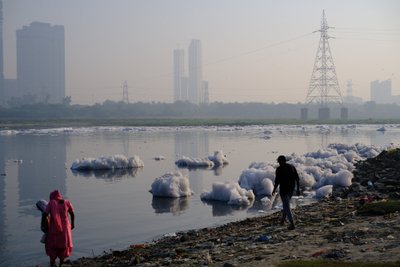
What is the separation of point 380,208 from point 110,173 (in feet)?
53.6

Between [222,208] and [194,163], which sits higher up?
[194,163]

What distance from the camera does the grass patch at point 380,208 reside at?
11938mm

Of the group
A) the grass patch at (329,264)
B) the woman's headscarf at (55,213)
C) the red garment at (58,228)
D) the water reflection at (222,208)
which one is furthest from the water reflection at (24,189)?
the grass patch at (329,264)

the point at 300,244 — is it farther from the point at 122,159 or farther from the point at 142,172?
the point at 122,159

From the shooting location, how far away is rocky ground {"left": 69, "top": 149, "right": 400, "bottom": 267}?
8586mm

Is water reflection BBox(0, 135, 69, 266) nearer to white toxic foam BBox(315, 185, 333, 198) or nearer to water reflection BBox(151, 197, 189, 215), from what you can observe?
water reflection BBox(151, 197, 189, 215)

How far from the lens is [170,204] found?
Answer: 17625 mm

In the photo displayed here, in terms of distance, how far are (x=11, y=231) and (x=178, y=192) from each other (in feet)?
22.2

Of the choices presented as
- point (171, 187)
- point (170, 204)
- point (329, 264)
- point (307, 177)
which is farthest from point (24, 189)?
point (329, 264)

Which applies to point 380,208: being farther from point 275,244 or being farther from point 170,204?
point 170,204

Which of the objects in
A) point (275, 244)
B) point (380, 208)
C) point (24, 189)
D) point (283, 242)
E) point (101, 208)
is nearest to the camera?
point (275, 244)

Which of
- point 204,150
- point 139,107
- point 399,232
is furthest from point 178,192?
point 139,107

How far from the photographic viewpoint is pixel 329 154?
29922mm

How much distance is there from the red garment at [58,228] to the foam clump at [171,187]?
9519 millimetres
